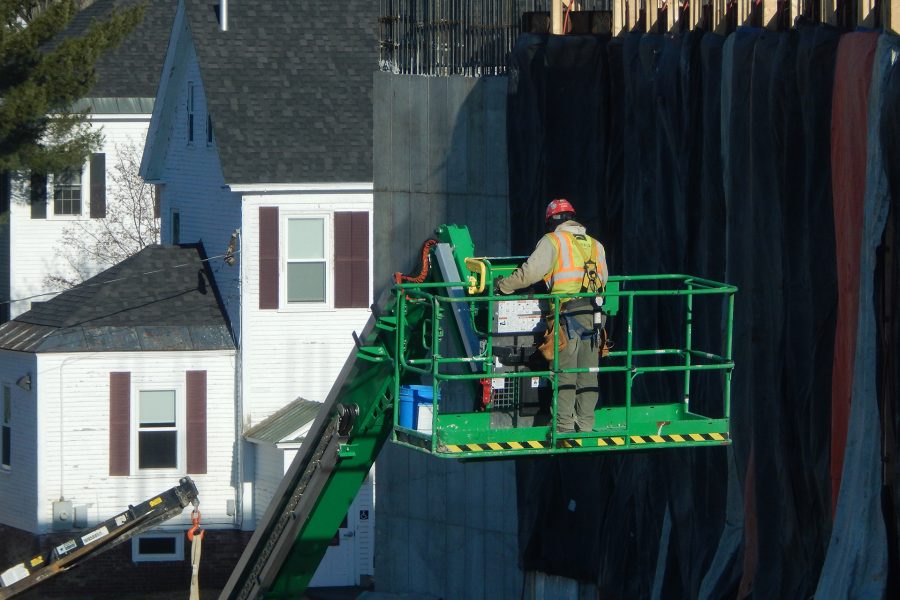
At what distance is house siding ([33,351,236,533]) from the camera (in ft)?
88.2

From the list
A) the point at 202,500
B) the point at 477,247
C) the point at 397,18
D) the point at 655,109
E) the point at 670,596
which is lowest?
the point at 202,500

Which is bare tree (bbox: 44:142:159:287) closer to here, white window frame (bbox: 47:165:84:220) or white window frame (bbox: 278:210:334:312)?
white window frame (bbox: 47:165:84:220)

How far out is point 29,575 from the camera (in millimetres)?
18266

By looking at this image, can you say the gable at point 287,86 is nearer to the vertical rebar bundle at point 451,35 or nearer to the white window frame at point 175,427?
the white window frame at point 175,427

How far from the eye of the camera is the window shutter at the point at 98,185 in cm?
3666

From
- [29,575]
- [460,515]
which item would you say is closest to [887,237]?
[460,515]

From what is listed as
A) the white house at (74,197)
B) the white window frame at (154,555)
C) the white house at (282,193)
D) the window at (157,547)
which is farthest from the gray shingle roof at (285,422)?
the white house at (74,197)

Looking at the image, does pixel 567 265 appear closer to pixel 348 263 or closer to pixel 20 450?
pixel 348 263

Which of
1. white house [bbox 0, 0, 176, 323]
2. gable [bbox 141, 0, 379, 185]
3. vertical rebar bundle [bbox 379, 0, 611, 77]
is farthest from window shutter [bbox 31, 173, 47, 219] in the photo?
vertical rebar bundle [bbox 379, 0, 611, 77]

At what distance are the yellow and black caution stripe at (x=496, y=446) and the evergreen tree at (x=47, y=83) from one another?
84.8 feet

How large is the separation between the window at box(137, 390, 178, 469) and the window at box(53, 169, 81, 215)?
11024 mm

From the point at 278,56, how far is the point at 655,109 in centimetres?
1671

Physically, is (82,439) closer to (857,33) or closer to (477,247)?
(477,247)

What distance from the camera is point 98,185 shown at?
36.8 m
